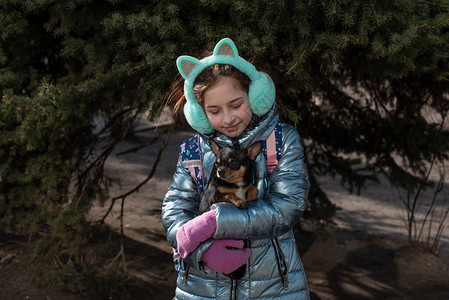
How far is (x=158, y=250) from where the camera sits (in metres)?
6.29

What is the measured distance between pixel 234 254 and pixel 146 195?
261 inches

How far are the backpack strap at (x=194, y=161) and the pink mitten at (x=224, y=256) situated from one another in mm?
383

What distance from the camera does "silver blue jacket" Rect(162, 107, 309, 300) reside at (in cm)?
218

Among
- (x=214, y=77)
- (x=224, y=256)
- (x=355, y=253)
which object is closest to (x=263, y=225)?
(x=224, y=256)

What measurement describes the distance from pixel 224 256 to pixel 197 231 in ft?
0.53

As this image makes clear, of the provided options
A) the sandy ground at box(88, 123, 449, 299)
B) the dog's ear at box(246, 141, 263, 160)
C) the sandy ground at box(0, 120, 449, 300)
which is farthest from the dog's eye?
the sandy ground at box(0, 120, 449, 300)

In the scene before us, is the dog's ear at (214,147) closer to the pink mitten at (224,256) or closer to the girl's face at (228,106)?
the girl's face at (228,106)

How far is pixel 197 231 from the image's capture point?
6.88ft

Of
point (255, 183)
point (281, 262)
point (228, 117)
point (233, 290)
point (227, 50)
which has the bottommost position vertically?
point (233, 290)

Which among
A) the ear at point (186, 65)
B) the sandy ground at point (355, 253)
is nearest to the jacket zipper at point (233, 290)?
the ear at point (186, 65)

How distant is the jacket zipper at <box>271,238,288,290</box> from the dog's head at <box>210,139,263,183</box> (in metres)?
0.38

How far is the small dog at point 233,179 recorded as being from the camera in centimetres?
217

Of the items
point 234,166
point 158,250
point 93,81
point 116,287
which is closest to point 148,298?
point 116,287

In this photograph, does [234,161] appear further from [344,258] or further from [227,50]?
[344,258]
